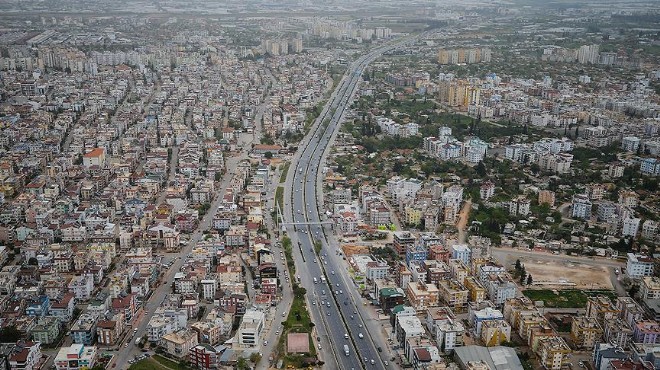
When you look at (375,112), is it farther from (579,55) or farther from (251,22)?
(251,22)

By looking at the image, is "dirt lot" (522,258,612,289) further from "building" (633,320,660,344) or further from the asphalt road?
the asphalt road

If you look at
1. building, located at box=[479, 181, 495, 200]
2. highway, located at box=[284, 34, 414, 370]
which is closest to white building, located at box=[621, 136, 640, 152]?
building, located at box=[479, 181, 495, 200]

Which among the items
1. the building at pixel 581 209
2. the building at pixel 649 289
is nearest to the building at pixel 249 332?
the building at pixel 649 289

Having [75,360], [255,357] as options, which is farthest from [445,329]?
[75,360]

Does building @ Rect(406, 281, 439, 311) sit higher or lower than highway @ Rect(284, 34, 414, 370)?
higher

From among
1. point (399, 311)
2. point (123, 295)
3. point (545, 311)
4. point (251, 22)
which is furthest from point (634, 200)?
point (251, 22)

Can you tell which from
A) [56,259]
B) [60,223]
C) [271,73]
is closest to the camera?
[56,259]
